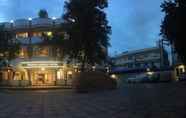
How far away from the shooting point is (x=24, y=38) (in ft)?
224

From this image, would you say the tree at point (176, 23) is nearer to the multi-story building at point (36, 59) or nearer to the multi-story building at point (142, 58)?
the multi-story building at point (36, 59)

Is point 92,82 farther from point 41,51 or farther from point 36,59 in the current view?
point 41,51

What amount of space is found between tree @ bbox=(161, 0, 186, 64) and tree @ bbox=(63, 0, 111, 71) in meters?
19.4

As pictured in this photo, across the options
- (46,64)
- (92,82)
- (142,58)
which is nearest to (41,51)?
(46,64)

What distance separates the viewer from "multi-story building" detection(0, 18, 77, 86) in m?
66.1

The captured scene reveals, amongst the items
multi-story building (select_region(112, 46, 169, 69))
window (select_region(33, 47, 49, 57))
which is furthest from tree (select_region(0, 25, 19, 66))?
multi-story building (select_region(112, 46, 169, 69))

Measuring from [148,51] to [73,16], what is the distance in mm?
71522

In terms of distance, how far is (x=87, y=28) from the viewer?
4744 cm

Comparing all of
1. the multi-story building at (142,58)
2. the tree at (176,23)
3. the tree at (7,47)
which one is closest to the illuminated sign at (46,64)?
the tree at (7,47)

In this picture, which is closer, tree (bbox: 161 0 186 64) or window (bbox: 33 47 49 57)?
tree (bbox: 161 0 186 64)

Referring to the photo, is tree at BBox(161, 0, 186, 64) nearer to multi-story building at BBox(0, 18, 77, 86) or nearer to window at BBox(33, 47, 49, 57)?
multi-story building at BBox(0, 18, 77, 86)

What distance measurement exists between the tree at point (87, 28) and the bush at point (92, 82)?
318 inches

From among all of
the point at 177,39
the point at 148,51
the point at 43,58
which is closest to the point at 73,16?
the point at 43,58

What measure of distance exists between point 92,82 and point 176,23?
16134 mm
